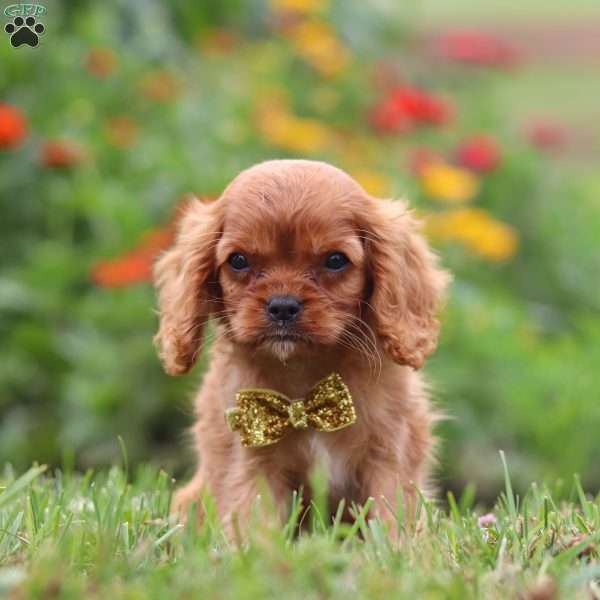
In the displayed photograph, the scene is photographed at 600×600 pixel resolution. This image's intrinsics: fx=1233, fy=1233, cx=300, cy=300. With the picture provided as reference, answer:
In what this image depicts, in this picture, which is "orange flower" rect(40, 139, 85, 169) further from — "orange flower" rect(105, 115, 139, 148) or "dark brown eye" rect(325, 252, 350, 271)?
"dark brown eye" rect(325, 252, 350, 271)

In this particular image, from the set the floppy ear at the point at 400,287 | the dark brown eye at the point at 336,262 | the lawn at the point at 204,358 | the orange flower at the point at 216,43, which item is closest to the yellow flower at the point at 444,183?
the lawn at the point at 204,358

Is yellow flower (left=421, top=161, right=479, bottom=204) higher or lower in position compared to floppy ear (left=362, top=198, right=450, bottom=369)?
lower

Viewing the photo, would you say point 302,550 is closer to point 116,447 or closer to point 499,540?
→ point 499,540

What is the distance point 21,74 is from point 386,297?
4.66 m

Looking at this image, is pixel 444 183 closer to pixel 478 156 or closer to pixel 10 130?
pixel 478 156

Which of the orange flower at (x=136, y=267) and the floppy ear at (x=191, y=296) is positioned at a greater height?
the floppy ear at (x=191, y=296)

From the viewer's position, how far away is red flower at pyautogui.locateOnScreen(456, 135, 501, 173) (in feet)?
26.5

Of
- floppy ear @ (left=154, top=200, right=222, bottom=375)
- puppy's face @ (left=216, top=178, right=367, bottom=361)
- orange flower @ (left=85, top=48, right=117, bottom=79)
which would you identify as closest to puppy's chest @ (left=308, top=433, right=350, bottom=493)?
puppy's face @ (left=216, top=178, right=367, bottom=361)

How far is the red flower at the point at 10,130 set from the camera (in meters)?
6.60

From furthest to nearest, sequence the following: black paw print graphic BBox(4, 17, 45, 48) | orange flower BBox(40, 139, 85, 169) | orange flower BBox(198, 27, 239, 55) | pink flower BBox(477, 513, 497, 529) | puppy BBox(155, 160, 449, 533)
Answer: orange flower BBox(198, 27, 239, 55)
orange flower BBox(40, 139, 85, 169)
black paw print graphic BBox(4, 17, 45, 48)
puppy BBox(155, 160, 449, 533)
pink flower BBox(477, 513, 497, 529)

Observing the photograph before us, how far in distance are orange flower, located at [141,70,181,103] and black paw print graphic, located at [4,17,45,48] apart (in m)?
1.80

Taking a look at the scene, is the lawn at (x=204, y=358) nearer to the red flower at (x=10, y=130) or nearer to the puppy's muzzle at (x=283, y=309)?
the red flower at (x=10, y=130)

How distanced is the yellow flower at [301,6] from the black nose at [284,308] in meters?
5.97

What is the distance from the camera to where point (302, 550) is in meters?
2.70
